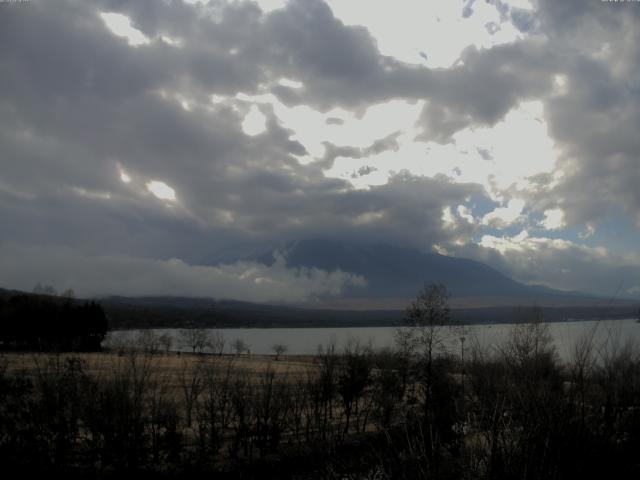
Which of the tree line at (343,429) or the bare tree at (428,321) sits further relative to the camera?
the bare tree at (428,321)

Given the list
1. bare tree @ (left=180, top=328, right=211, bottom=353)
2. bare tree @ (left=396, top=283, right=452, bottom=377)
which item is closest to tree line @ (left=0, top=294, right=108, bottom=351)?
bare tree @ (left=180, top=328, right=211, bottom=353)

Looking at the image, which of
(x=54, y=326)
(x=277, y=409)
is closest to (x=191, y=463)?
(x=277, y=409)

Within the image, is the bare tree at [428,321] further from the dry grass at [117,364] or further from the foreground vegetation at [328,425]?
the dry grass at [117,364]

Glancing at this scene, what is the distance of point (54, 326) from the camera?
8706cm

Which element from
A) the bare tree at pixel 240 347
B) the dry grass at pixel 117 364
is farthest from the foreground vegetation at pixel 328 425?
the bare tree at pixel 240 347

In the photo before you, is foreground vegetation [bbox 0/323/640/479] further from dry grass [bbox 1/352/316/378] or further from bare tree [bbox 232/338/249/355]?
bare tree [bbox 232/338/249/355]

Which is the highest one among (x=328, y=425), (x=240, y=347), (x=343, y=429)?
(x=328, y=425)

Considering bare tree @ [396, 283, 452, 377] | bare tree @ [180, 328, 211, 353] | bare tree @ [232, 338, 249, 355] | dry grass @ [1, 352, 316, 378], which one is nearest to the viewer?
dry grass @ [1, 352, 316, 378]

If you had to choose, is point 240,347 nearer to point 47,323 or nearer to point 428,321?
point 47,323

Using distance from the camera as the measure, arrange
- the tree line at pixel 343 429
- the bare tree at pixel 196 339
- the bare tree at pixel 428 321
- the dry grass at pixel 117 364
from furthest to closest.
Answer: the bare tree at pixel 196 339
the bare tree at pixel 428 321
the dry grass at pixel 117 364
the tree line at pixel 343 429

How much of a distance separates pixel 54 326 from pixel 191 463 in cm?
7790

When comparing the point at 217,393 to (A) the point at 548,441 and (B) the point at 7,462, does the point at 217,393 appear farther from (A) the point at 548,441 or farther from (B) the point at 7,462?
(A) the point at 548,441

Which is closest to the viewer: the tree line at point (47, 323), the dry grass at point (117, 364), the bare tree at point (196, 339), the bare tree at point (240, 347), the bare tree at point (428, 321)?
the dry grass at point (117, 364)

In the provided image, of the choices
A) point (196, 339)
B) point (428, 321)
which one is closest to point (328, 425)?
point (428, 321)
